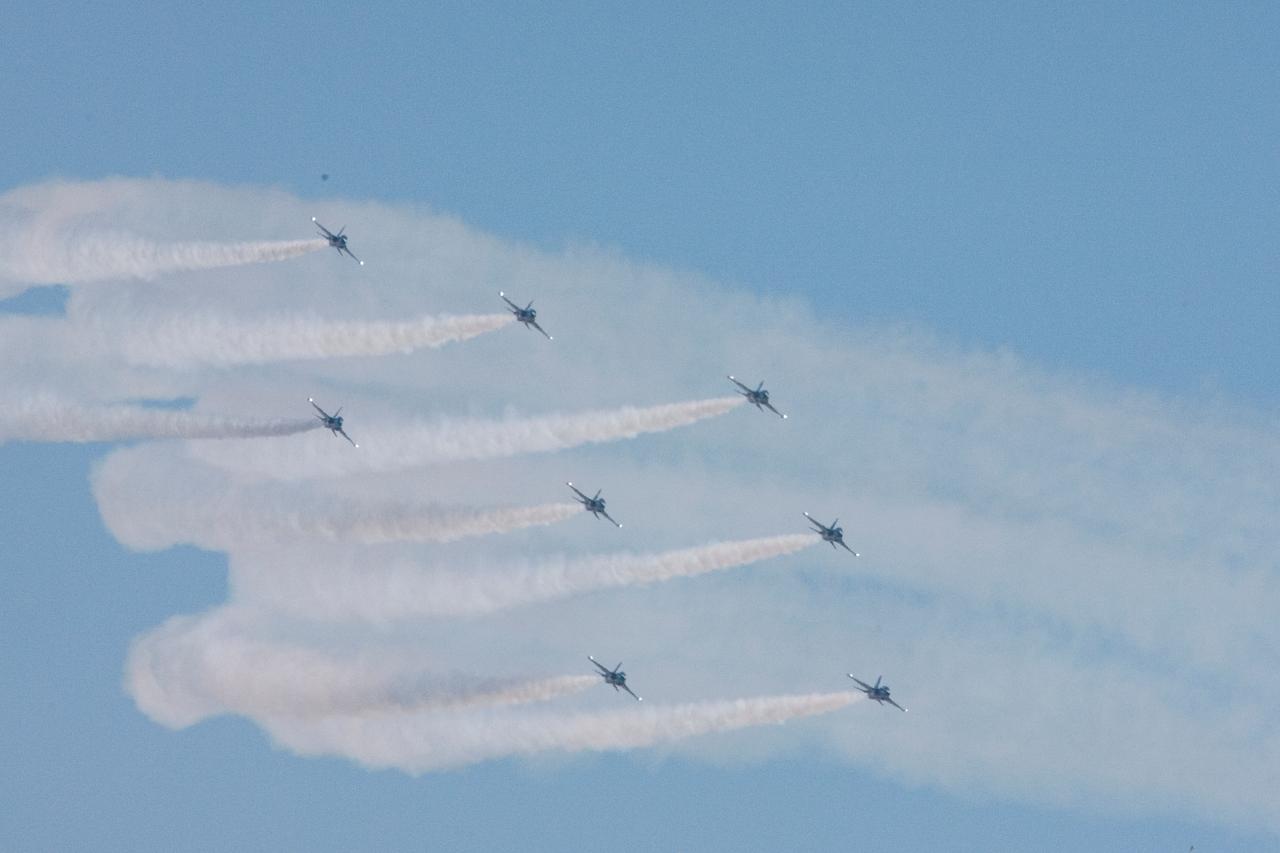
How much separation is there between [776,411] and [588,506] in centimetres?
795

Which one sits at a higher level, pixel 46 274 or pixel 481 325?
pixel 481 325

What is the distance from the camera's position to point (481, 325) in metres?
62.6

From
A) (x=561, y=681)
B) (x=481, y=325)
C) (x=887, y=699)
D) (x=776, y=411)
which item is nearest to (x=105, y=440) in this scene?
(x=481, y=325)

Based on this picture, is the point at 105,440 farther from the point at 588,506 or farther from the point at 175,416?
the point at 588,506

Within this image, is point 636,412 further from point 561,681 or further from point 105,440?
point 105,440

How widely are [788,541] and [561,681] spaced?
9.96 metres

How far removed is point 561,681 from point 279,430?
45.7 ft

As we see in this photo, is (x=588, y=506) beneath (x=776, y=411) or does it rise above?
beneath

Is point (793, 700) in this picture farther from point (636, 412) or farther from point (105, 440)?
point (105, 440)

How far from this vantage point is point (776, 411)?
6412 centimetres

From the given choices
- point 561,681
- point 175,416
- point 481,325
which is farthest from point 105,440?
point 561,681

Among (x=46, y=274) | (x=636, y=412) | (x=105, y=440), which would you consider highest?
(x=636, y=412)

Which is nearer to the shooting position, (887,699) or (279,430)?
(279,430)

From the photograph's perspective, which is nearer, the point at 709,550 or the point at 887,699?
the point at 709,550
